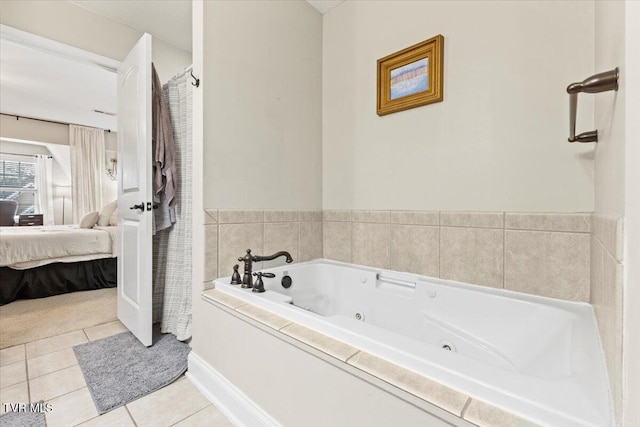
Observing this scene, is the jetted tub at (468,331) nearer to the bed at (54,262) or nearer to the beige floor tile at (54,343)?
the beige floor tile at (54,343)

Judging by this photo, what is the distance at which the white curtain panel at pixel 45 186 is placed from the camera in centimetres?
596

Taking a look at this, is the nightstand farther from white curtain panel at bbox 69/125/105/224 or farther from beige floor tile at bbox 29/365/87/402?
beige floor tile at bbox 29/365/87/402

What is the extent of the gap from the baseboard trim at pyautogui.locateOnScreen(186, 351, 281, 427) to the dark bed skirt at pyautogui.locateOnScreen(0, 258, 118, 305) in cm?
268

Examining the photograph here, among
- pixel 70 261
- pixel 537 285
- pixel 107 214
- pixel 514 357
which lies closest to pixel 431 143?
pixel 537 285

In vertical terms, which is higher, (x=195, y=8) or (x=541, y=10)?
(x=195, y=8)

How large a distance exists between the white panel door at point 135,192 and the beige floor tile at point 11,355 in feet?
1.88

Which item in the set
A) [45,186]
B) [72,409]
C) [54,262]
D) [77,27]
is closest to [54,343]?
[72,409]

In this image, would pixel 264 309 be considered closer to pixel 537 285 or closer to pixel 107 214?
pixel 537 285

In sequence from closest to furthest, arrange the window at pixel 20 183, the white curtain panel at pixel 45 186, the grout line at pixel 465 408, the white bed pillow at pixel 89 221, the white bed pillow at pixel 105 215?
the grout line at pixel 465 408, the white bed pillow at pixel 89 221, the white bed pillow at pixel 105 215, the window at pixel 20 183, the white curtain panel at pixel 45 186

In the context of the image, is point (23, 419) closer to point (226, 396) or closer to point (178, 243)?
point (226, 396)

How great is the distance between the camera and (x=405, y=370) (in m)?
0.78

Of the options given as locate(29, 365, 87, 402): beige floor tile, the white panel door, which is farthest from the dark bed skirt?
locate(29, 365, 87, 402): beige floor tile

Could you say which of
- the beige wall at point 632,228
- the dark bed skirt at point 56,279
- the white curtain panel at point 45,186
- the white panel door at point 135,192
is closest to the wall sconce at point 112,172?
the white curtain panel at point 45,186

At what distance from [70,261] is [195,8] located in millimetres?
3219
